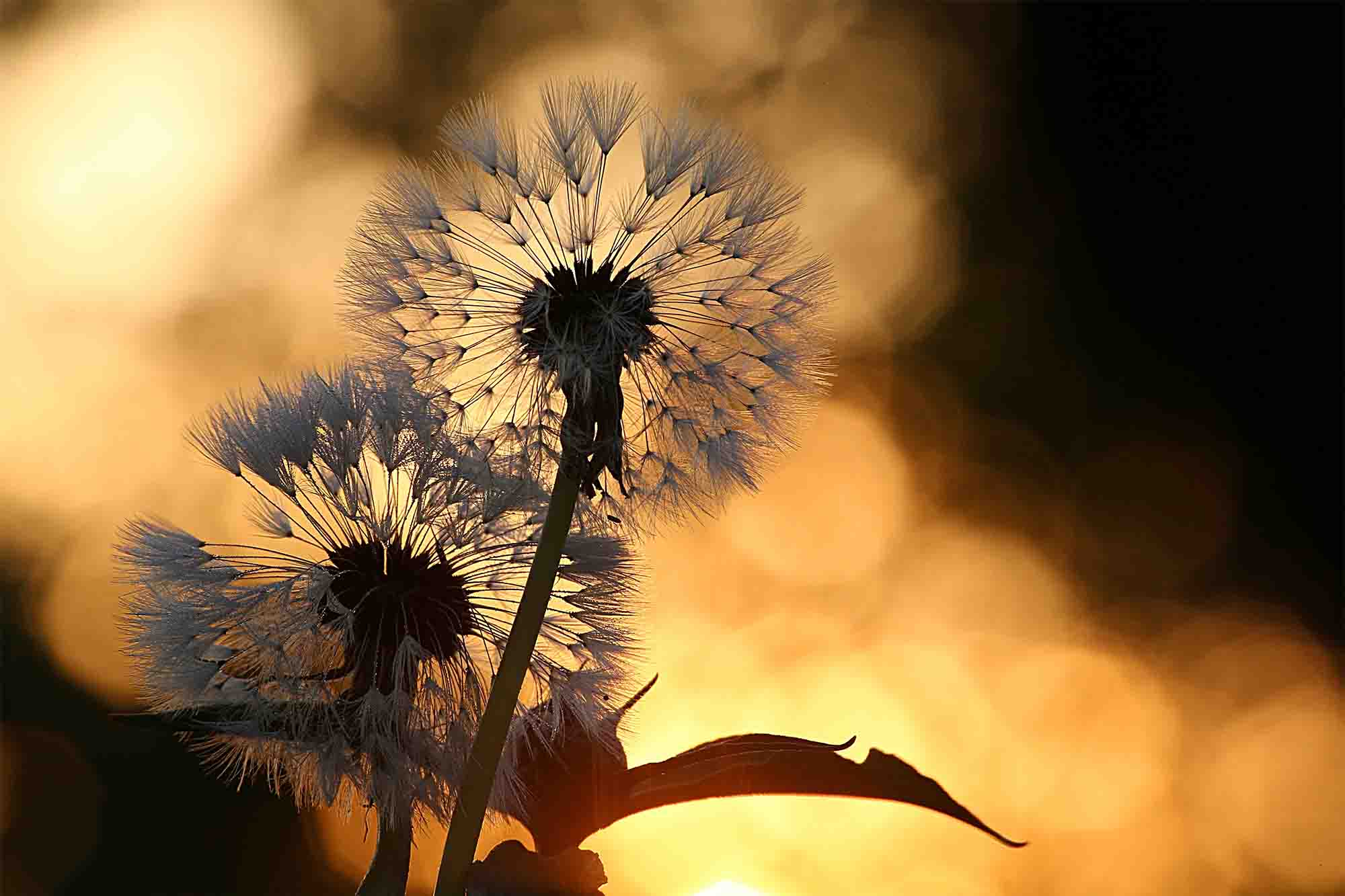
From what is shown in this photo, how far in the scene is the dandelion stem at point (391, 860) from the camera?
36.1 inches

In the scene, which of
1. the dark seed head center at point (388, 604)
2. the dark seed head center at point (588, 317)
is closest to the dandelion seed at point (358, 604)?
the dark seed head center at point (388, 604)

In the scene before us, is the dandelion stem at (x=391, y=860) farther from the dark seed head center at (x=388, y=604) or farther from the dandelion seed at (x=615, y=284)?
the dandelion seed at (x=615, y=284)

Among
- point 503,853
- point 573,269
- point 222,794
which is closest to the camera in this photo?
point 503,853

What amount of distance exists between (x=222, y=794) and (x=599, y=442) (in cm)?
249

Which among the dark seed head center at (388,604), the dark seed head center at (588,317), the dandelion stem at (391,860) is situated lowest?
the dandelion stem at (391,860)

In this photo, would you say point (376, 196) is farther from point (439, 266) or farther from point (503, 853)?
point (503, 853)

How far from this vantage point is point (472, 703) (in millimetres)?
1077

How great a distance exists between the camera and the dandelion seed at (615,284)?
1056mm

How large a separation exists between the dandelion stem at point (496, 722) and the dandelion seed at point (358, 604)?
0.31 feet

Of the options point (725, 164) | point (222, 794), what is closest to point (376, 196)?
point (725, 164)

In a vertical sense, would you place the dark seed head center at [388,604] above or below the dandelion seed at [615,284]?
below

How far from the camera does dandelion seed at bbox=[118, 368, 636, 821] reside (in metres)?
1.02

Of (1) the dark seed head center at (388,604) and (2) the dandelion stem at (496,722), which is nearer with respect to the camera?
(2) the dandelion stem at (496,722)

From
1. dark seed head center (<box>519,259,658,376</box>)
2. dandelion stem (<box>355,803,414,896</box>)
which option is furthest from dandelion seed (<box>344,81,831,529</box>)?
dandelion stem (<box>355,803,414,896</box>)
